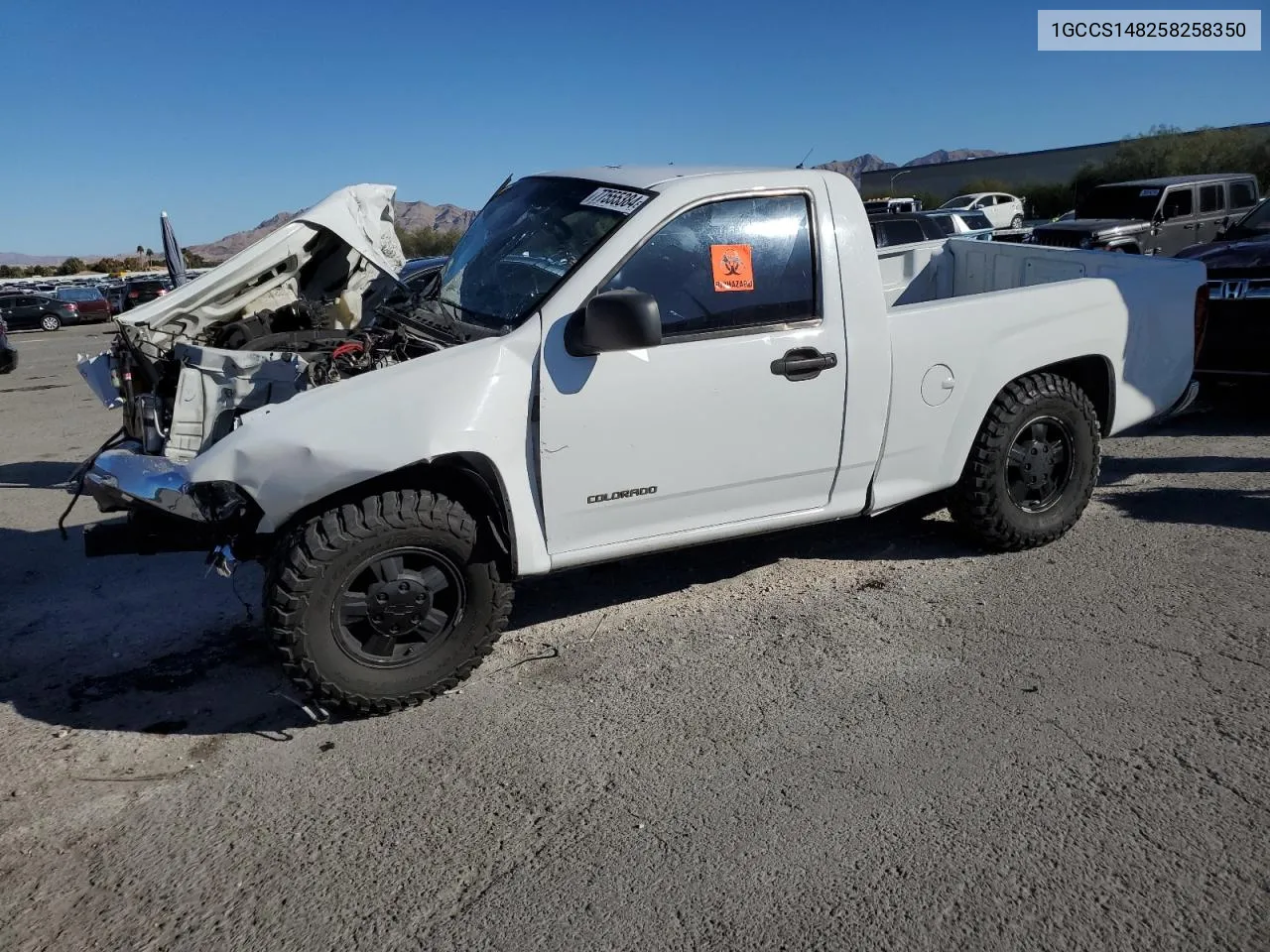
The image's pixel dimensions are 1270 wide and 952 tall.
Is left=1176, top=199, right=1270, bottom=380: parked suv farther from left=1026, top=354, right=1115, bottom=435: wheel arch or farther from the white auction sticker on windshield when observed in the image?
the white auction sticker on windshield

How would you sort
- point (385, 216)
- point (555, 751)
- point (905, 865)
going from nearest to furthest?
1. point (905, 865)
2. point (555, 751)
3. point (385, 216)

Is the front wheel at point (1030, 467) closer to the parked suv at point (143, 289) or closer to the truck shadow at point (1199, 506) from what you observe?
the truck shadow at point (1199, 506)

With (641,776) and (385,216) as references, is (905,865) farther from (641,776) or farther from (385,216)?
(385,216)

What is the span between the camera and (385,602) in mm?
3602

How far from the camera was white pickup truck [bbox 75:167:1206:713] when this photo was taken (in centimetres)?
350

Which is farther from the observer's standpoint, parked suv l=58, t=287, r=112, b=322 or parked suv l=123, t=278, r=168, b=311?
parked suv l=58, t=287, r=112, b=322

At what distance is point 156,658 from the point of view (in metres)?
4.32

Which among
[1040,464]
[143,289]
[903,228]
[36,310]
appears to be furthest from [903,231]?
[36,310]

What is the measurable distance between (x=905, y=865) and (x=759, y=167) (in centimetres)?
289

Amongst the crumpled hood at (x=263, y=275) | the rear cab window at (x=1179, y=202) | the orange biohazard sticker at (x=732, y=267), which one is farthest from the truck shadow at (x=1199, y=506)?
the rear cab window at (x=1179, y=202)

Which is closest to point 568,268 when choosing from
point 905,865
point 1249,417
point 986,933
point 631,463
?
point 631,463

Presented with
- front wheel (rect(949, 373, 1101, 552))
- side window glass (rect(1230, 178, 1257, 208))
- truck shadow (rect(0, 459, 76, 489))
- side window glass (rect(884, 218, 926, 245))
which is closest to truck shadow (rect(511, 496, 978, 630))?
front wheel (rect(949, 373, 1101, 552))

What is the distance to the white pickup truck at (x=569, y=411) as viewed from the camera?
11.5ft

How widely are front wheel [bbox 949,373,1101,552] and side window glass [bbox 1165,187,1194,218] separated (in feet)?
38.0
